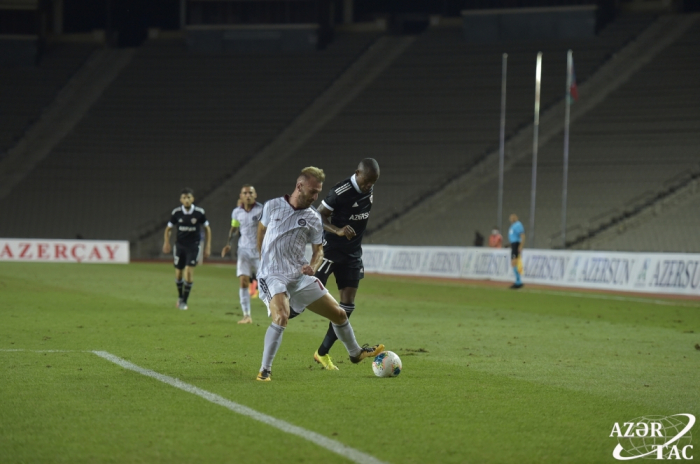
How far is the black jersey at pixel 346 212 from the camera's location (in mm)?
10914

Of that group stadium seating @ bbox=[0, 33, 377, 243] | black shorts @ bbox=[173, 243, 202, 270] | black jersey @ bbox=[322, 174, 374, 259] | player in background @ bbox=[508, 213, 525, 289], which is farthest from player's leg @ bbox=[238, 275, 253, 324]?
stadium seating @ bbox=[0, 33, 377, 243]

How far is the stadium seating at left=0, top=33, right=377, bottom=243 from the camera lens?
158ft

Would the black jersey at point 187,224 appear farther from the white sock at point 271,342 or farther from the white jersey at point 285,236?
the white sock at point 271,342

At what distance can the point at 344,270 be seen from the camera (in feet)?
36.6

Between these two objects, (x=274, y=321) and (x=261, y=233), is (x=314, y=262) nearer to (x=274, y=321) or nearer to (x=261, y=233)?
(x=274, y=321)

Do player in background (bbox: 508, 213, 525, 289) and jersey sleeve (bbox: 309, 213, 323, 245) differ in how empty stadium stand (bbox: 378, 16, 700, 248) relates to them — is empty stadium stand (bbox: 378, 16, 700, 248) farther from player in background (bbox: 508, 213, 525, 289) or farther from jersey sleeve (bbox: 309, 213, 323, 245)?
jersey sleeve (bbox: 309, 213, 323, 245)

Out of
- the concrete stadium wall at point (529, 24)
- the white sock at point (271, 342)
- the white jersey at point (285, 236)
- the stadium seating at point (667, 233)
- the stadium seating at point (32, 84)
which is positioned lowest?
the white sock at point (271, 342)

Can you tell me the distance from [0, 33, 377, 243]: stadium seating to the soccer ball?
3860 cm

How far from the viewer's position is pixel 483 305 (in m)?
22.0

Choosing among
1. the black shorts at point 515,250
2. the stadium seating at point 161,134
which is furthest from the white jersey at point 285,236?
the stadium seating at point 161,134

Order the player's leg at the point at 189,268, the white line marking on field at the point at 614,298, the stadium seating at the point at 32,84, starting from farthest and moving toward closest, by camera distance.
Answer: the stadium seating at the point at 32,84
the white line marking on field at the point at 614,298
the player's leg at the point at 189,268

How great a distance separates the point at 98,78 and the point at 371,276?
28408mm

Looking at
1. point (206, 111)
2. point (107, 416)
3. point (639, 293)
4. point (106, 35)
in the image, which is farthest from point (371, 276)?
point (106, 35)

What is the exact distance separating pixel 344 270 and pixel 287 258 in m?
1.56
